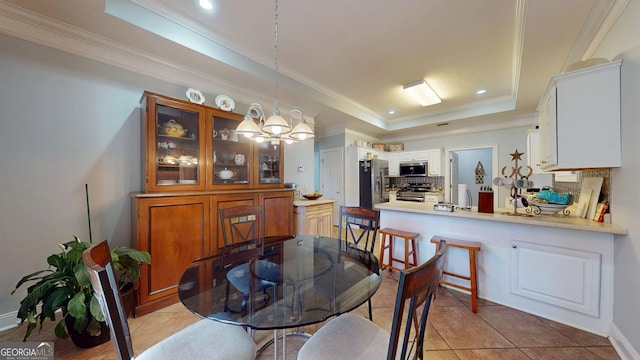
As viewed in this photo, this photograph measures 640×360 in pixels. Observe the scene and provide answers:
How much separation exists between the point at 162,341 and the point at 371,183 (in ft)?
15.3

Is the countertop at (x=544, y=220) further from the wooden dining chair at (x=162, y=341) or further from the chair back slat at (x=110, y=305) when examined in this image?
the chair back slat at (x=110, y=305)

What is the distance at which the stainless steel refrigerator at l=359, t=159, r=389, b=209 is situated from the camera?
524cm

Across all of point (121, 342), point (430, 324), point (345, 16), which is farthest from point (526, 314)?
point (345, 16)

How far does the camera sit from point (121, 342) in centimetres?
85

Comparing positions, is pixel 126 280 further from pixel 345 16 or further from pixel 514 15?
pixel 514 15

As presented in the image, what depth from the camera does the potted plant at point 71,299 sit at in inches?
55.9

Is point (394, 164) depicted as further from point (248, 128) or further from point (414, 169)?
point (248, 128)

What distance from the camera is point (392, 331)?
79 centimetres

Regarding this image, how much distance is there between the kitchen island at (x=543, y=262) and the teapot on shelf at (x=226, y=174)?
8.19 feet

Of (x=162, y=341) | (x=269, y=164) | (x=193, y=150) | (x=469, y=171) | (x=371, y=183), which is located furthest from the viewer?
(x=469, y=171)

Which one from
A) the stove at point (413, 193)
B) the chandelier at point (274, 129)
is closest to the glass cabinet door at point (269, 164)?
the chandelier at point (274, 129)

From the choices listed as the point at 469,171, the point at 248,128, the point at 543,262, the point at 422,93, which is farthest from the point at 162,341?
the point at 469,171

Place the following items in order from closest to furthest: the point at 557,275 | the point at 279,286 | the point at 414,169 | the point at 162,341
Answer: the point at 162,341
the point at 279,286
the point at 557,275
the point at 414,169

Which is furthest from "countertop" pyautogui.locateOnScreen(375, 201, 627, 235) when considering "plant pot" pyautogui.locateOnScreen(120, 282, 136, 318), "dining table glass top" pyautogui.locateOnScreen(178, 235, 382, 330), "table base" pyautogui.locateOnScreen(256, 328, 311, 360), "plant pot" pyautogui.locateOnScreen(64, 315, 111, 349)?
"plant pot" pyautogui.locateOnScreen(64, 315, 111, 349)
